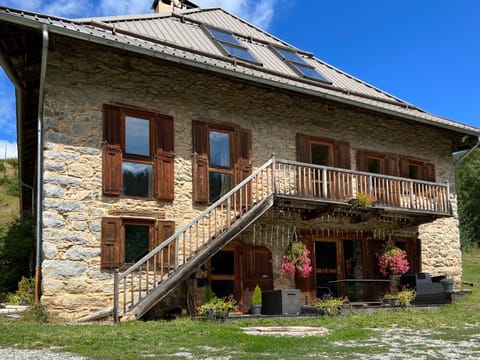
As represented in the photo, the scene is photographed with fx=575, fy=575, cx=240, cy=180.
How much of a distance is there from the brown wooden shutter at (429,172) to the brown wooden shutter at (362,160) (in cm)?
230

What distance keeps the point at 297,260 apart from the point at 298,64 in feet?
19.4

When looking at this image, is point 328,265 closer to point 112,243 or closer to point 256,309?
point 256,309

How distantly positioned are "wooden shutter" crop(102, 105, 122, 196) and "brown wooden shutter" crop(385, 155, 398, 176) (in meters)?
7.51

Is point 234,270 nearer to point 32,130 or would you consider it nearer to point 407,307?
point 407,307

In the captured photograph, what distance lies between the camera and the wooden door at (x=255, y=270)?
12688 millimetres

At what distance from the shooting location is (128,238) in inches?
446

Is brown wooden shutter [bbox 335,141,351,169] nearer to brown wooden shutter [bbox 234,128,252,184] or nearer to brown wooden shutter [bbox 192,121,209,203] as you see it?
brown wooden shutter [bbox 234,128,252,184]

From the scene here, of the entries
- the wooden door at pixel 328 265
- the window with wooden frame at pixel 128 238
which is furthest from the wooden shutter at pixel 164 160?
the wooden door at pixel 328 265

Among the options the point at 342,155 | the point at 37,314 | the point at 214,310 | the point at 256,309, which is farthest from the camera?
the point at 342,155

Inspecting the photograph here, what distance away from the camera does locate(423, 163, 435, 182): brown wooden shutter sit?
16266 millimetres

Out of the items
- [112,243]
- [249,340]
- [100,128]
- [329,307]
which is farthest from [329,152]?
[249,340]

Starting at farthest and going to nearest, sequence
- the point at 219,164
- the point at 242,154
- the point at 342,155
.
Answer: the point at 342,155 < the point at 242,154 < the point at 219,164

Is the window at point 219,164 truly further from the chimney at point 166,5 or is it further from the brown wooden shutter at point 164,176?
the chimney at point 166,5

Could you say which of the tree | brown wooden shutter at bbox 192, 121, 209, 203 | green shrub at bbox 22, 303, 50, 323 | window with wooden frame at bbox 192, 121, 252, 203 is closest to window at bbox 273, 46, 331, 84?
window with wooden frame at bbox 192, 121, 252, 203
